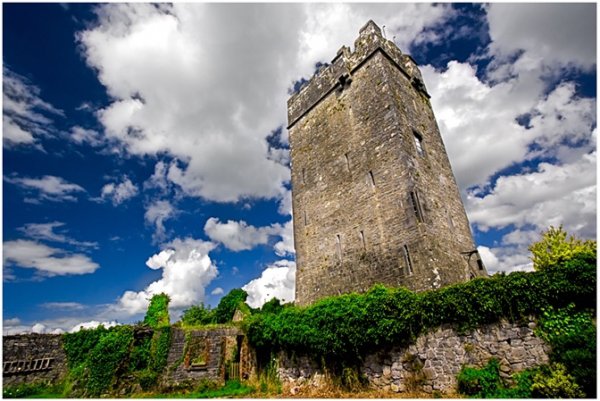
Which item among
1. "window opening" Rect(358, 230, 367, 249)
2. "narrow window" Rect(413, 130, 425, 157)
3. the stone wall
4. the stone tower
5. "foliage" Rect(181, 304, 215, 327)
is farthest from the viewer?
"foliage" Rect(181, 304, 215, 327)

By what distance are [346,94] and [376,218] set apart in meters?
7.16

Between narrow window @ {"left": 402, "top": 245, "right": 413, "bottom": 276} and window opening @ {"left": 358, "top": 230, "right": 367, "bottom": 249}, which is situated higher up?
window opening @ {"left": 358, "top": 230, "right": 367, "bottom": 249}

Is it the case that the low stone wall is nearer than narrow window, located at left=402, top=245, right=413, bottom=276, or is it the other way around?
the low stone wall

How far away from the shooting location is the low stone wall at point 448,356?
6.52 meters

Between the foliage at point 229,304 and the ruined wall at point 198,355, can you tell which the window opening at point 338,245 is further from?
the foliage at point 229,304

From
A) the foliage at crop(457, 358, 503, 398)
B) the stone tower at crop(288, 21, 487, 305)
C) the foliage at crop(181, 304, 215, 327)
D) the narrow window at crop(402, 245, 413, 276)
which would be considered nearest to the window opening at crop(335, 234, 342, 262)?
the stone tower at crop(288, 21, 487, 305)

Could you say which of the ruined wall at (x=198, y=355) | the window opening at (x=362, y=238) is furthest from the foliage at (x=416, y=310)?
the window opening at (x=362, y=238)

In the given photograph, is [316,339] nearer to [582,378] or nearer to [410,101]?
[582,378]

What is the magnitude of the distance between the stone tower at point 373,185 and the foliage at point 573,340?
3633 mm

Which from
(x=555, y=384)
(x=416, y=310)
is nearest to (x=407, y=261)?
(x=416, y=310)

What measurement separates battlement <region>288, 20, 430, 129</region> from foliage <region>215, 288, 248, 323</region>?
46.9 feet

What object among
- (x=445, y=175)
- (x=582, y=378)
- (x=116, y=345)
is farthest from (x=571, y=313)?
(x=116, y=345)

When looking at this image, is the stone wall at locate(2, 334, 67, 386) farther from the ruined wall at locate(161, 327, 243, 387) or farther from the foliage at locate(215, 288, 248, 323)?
the foliage at locate(215, 288, 248, 323)

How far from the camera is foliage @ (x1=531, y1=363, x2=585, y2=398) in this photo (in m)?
5.47
